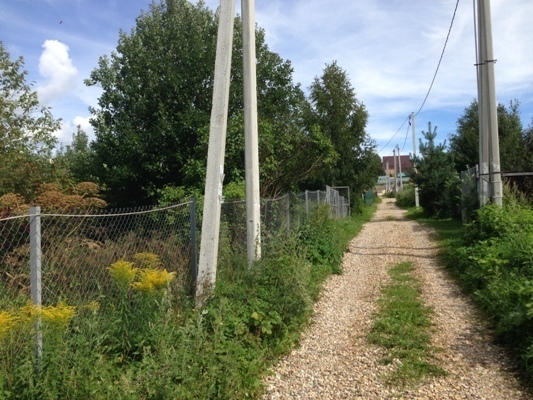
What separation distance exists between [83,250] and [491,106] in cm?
968

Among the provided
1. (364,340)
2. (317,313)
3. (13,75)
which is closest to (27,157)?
(13,75)

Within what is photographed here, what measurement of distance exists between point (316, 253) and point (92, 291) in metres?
5.74

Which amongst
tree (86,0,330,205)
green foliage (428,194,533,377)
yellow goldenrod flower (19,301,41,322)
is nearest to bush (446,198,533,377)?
green foliage (428,194,533,377)

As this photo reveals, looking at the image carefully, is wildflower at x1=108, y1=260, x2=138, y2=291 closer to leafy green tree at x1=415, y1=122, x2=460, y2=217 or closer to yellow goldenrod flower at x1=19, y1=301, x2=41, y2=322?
yellow goldenrod flower at x1=19, y1=301, x2=41, y2=322

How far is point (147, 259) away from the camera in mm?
4742

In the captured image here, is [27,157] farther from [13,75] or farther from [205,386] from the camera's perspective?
[205,386]

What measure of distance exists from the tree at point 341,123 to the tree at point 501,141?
541 cm

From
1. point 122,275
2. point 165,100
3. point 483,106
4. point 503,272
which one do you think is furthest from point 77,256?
point 165,100

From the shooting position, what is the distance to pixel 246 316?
498cm

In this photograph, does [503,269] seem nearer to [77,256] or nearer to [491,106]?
[491,106]

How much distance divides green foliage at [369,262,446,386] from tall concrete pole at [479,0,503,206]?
4624mm

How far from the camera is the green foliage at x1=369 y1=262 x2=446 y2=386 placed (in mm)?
4348

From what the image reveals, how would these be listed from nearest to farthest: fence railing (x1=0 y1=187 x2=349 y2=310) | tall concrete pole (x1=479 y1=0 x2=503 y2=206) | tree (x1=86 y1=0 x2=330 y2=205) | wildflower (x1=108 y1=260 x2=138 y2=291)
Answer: fence railing (x1=0 y1=187 x2=349 y2=310) < wildflower (x1=108 y1=260 x2=138 y2=291) < tall concrete pole (x1=479 y1=0 x2=503 y2=206) < tree (x1=86 y1=0 x2=330 y2=205)

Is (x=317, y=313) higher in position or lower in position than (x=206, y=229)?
lower
